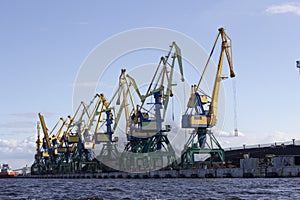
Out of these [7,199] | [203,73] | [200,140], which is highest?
[203,73]

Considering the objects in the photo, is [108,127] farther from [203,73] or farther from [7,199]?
[7,199]

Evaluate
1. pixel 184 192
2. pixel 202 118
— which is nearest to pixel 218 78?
pixel 202 118

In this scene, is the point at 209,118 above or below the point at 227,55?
below

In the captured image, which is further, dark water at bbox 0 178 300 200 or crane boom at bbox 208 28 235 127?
crane boom at bbox 208 28 235 127

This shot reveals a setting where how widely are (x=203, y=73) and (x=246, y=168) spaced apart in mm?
37416

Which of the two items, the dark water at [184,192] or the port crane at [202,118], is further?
the port crane at [202,118]

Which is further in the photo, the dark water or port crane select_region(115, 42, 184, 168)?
port crane select_region(115, 42, 184, 168)

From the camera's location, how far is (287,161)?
92.8m

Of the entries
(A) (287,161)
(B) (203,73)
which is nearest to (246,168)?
(A) (287,161)

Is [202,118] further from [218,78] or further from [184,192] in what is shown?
[184,192]

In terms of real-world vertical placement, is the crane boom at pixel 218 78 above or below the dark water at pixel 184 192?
above

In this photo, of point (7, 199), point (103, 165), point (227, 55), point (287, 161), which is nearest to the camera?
point (7, 199)

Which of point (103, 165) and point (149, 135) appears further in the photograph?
point (103, 165)

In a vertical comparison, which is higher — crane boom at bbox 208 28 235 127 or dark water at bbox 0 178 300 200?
crane boom at bbox 208 28 235 127
